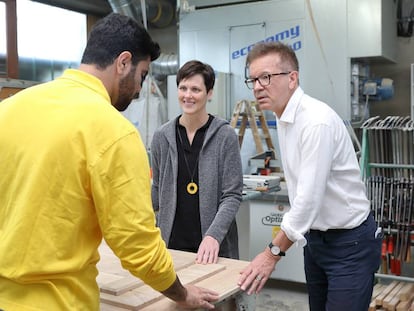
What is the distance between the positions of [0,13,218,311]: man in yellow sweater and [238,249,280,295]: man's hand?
0.44m

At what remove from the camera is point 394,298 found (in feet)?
9.59

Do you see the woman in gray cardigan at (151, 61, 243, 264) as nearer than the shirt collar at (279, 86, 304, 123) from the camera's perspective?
No

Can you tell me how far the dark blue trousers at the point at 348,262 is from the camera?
59.4 inches

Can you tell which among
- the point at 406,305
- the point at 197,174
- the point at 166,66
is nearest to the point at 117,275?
the point at 197,174

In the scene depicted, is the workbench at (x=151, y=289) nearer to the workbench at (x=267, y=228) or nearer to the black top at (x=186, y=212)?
the black top at (x=186, y=212)

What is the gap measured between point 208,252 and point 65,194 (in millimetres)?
758

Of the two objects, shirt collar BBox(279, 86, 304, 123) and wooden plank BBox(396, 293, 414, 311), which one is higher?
shirt collar BBox(279, 86, 304, 123)

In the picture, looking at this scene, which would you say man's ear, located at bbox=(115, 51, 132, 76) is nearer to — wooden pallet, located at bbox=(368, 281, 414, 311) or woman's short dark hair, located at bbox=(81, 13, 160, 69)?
woman's short dark hair, located at bbox=(81, 13, 160, 69)

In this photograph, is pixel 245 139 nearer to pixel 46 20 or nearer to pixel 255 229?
pixel 255 229

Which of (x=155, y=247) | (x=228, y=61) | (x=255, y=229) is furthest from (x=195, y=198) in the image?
(x=228, y=61)

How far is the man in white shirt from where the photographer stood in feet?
4.71

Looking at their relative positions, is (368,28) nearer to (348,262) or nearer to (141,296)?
(348,262)

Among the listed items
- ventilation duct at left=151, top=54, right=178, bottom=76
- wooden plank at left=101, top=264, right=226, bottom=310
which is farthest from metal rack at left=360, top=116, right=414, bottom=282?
ventilation duct at left=151, top=54, right=178, bottom=76

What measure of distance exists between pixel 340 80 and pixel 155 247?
2.97m
